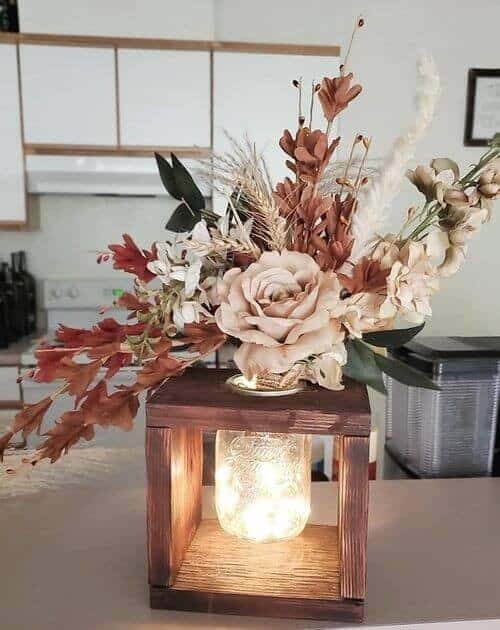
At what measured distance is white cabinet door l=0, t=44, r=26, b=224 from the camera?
8.41 ft

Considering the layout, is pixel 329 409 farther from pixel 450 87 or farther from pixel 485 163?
pixel 450 87

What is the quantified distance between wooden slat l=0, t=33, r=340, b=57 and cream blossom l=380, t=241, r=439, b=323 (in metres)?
2.28

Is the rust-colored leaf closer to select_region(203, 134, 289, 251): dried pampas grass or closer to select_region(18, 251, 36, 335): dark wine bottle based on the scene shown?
select_region(203, 134, 289, 251): dried pampas grass

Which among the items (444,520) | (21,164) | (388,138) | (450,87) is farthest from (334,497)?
(450,87)

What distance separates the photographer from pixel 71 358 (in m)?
0.64

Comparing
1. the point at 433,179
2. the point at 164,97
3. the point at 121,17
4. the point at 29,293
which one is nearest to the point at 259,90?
the point at 164,97

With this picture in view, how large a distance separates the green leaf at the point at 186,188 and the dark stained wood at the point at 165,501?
0.26m

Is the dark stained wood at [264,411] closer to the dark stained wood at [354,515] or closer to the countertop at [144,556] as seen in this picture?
the dark stained wood at [354,515]

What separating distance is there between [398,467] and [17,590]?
69 cm

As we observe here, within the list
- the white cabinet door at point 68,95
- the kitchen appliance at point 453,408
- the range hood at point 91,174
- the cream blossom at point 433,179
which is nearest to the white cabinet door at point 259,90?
the range hood at point 91,174

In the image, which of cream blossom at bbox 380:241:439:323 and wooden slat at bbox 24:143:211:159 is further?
A: wooden slat at bbox 24:143:211:159

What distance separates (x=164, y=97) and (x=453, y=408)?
82.6 inches

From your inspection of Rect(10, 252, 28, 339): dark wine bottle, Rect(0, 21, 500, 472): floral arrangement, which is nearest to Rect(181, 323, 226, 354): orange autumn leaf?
Rect(0, 21, 500, 472): floral arrangement

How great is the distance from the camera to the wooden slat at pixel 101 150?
2.63 meters
